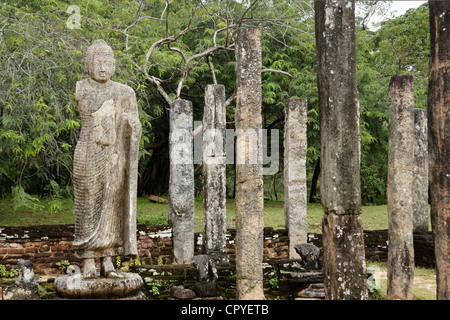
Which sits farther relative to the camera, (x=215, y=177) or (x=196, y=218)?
(x=196, y=218)

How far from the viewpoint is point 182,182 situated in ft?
31.9

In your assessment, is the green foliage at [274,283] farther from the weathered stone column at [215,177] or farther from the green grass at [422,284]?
the weathered stone column at [215,177]

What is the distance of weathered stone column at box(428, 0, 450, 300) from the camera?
16.2 feet

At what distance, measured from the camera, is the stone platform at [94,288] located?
590 cm

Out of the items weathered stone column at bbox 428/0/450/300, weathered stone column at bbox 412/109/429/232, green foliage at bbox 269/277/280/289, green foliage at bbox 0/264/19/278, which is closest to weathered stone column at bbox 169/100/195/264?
green foliage at bbox 269/277/280/289

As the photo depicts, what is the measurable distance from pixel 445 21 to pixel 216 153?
531 cm

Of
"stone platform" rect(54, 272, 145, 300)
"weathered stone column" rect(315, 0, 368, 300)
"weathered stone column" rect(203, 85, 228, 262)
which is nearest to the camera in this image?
"weathered stone column" rect(315, 0, 368, 300)

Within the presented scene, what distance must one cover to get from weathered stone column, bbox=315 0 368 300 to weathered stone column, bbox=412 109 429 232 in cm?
619

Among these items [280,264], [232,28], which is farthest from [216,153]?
[232,28]

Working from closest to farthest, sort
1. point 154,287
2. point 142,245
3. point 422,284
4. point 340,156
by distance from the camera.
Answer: point 340,156 < point 154,287 < point 422,284 < point 142,245

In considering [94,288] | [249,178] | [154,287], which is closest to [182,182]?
[154,287]

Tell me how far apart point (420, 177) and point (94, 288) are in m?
7.99

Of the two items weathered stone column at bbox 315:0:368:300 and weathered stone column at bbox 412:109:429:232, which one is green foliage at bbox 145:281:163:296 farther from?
weathered stone column at bbox 412:109:429:232

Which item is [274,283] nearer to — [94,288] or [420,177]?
[94,288]
